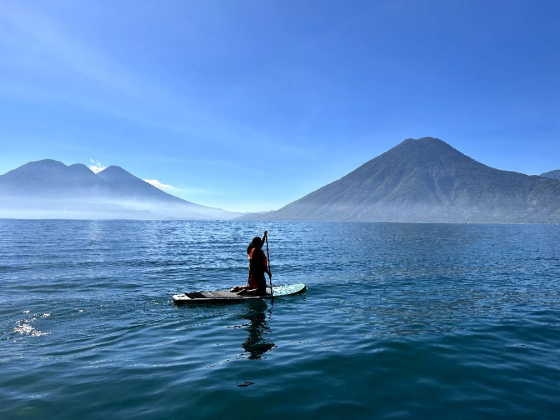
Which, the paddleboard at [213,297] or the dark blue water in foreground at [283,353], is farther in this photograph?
the paddleboard at [213,297]

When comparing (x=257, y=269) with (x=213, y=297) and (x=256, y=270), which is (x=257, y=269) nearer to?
(x=256, y=270)

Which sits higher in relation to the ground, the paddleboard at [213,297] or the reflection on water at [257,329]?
the paddleboard at [213,297]

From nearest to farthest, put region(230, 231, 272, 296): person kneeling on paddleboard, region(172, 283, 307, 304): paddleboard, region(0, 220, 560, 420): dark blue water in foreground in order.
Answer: region(0, 220, 560, 420): dark blue water in foreground < region(172, 283, 307, 304): paddleboard < region(230, 231, 272, 296): person kneeling on paddleboard

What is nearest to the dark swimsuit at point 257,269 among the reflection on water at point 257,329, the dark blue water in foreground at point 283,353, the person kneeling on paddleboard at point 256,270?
the person kneeling on paddleboard at point 256,270

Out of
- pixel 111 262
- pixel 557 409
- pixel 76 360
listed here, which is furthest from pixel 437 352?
pixel 111 262

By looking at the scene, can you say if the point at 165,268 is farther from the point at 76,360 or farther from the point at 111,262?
the point at 76,360

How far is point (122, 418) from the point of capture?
22.5ft

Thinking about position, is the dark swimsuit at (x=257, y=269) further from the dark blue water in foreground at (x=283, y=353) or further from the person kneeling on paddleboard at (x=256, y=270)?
the dark blue water in foreground at (x=283, y=353)

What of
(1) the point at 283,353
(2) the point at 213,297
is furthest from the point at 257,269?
(1) the point at 283,353

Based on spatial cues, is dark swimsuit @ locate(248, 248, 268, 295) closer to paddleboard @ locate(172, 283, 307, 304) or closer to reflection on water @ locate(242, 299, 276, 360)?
paddleboard @ locate(172, 283, 307, 304)

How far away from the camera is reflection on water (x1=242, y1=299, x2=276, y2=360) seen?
10.9m

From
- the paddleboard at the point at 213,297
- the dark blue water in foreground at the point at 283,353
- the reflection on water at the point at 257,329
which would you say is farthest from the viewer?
the paddleboard at the point at 213,297

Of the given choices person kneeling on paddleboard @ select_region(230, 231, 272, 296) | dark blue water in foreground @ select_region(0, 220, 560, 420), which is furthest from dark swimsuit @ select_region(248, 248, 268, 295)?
dark blue water in foreground @ select_region(0, 220, 560, 420)

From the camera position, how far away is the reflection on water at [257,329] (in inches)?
429
